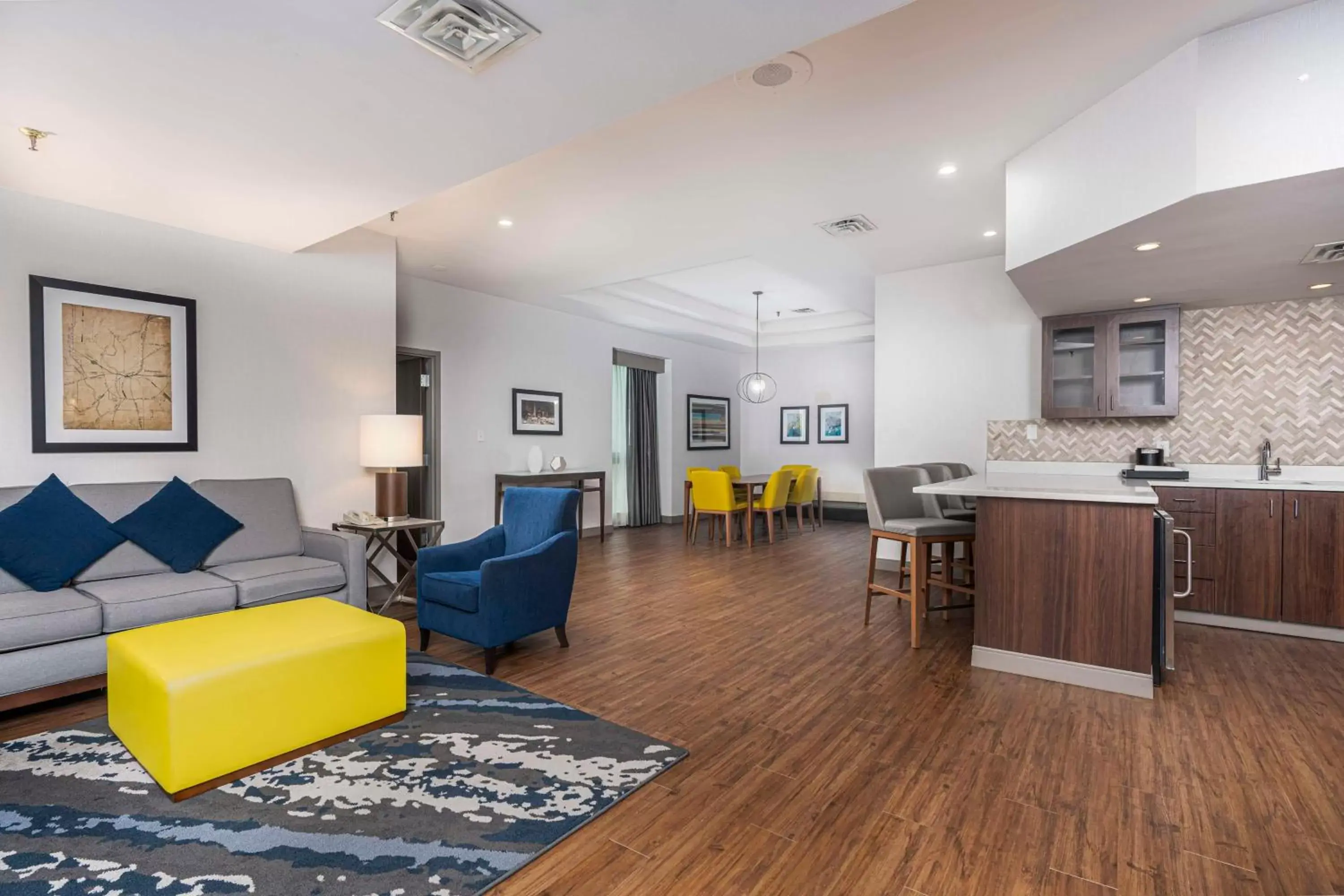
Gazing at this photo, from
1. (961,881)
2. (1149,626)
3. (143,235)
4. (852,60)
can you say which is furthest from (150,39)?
(1149,626)

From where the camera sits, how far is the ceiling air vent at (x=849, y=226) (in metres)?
4.41

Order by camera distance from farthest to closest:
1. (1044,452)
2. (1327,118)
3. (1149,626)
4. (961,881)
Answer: (1044,452) < (1149,626) < (1327,118) < (961,881)

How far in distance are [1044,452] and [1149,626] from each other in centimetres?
236

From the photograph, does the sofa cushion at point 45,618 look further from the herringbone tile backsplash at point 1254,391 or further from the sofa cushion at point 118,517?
the herringbone tile backsplash at point 1254,391

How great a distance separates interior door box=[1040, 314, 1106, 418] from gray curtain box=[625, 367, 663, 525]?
507cm

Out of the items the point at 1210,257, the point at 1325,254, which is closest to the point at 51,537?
the point at 1210,257

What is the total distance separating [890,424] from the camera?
19.1ft

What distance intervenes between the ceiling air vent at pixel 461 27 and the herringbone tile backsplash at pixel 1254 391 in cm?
477

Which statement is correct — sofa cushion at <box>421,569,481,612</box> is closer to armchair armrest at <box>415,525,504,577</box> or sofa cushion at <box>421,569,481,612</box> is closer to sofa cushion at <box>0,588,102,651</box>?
armchair armrest at <box>415,525,504,577</box>

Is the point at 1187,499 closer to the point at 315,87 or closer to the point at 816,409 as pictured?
the point at 315,87

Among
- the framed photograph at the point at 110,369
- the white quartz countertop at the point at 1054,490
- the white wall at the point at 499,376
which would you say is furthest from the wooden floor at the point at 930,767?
the white wall at the point at 499,376

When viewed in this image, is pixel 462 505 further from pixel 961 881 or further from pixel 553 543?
pixel 961 881

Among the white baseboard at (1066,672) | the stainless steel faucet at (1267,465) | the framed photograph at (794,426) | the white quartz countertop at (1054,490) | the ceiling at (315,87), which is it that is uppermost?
the ceiling at (315,87)

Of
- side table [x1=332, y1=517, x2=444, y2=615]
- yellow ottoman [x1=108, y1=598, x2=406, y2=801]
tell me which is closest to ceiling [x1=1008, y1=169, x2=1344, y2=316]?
yellow ottoman [x1=108, y1=598, x2=406, y2=801]
